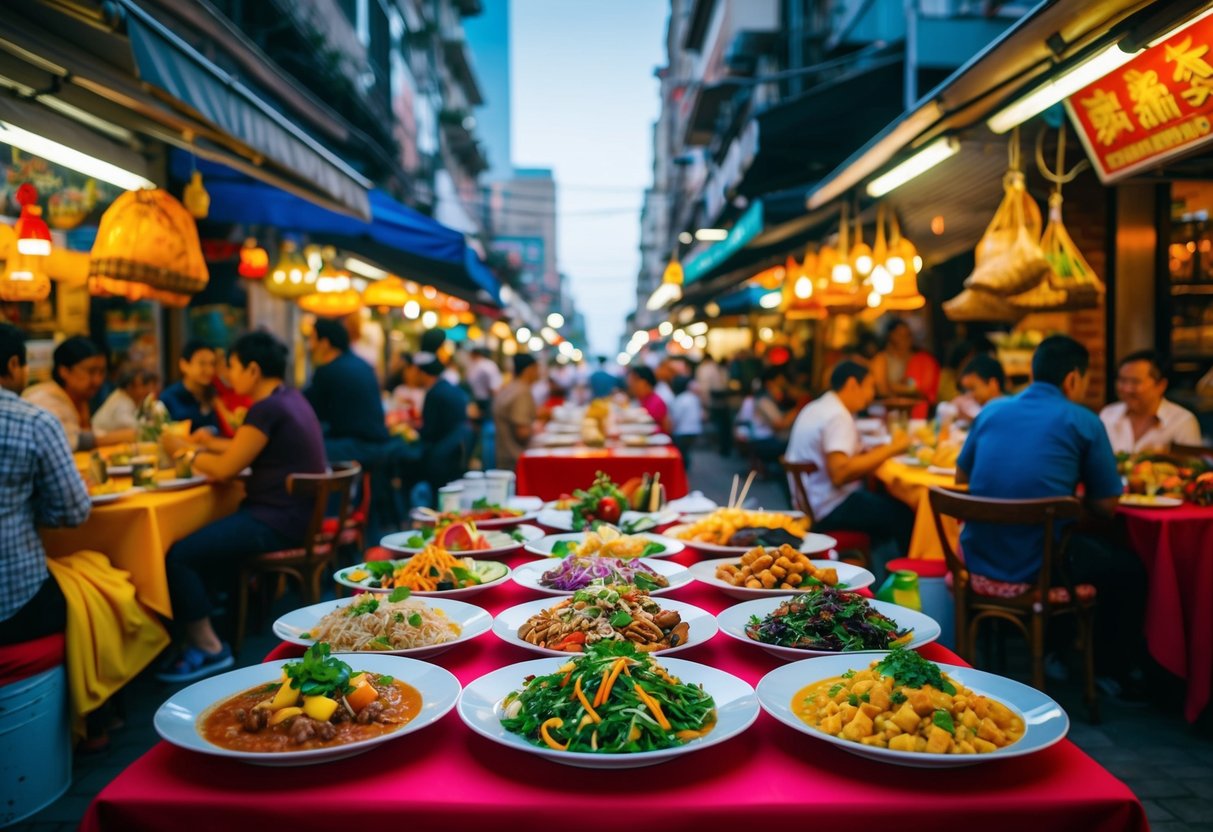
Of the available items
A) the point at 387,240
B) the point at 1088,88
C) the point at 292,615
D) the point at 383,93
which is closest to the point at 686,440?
the point at 387,240

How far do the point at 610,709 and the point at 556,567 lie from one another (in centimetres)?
131

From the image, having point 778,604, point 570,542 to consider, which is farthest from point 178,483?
point 778,604

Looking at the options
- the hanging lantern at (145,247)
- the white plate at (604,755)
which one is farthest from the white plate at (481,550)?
the hanging lantern at (145,247)

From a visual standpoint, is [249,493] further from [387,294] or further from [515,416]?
[387,294]

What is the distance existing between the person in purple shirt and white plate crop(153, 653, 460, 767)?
345cm

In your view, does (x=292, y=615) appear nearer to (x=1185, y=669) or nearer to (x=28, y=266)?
(x=28, y=266)

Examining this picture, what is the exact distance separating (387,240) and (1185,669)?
25.1ft

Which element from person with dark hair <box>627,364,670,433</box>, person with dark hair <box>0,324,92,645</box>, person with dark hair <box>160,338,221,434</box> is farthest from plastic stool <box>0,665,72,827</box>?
person with dark hair <box>627,364,670,433</box>

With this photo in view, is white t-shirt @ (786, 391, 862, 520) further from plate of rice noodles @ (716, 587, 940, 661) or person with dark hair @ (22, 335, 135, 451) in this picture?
person with dark hair @ (22, 335, 135, 451)

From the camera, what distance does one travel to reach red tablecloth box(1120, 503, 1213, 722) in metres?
4.29

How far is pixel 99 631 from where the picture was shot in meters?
4.03

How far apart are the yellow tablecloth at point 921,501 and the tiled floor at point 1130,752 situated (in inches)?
35.4

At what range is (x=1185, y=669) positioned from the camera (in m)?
→ 4.37

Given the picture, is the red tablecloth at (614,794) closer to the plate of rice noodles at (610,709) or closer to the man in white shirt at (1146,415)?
the plate of rice noodles at (610,709)
